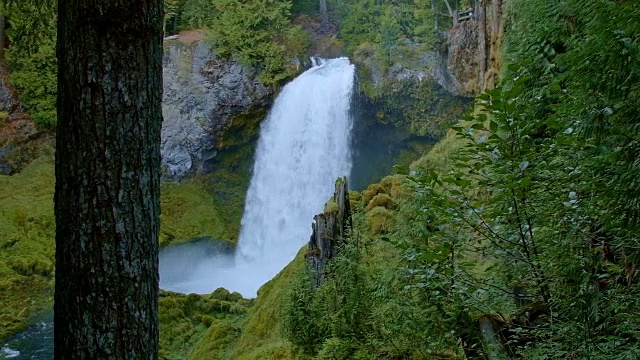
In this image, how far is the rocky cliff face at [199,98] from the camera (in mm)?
21875

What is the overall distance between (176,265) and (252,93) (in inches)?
312

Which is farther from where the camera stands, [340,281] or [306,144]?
[306,144]

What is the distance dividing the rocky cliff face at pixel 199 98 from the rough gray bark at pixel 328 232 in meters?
16.5

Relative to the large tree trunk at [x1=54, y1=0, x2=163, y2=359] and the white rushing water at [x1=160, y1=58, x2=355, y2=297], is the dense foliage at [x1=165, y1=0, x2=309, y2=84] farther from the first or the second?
the large tree trunk at [x1=54, y1=0, x2=163, y2=359]

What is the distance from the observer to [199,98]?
867 inches

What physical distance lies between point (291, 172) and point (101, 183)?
19025 mm

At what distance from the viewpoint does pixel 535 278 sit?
2.15 metres

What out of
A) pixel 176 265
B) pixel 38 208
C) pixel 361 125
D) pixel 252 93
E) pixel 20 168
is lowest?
pixel 176 265

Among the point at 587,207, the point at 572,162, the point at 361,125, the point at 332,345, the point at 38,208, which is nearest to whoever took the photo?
the point at 587,207

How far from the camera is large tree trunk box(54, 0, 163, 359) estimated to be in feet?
5.98

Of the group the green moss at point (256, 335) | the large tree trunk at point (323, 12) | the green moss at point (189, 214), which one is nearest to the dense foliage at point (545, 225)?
the green moss at point (256, 335)

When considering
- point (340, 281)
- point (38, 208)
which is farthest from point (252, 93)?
point (340, 281)

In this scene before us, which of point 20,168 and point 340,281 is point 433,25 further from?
point 340,281

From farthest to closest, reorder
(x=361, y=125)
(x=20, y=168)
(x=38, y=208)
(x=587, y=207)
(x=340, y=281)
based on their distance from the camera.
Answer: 1. (x=361, y=125)
2. (x=20, y=168)
3. (x=38, y=208)
4. (x=340, y=281)
5. (x=587, y=207)
